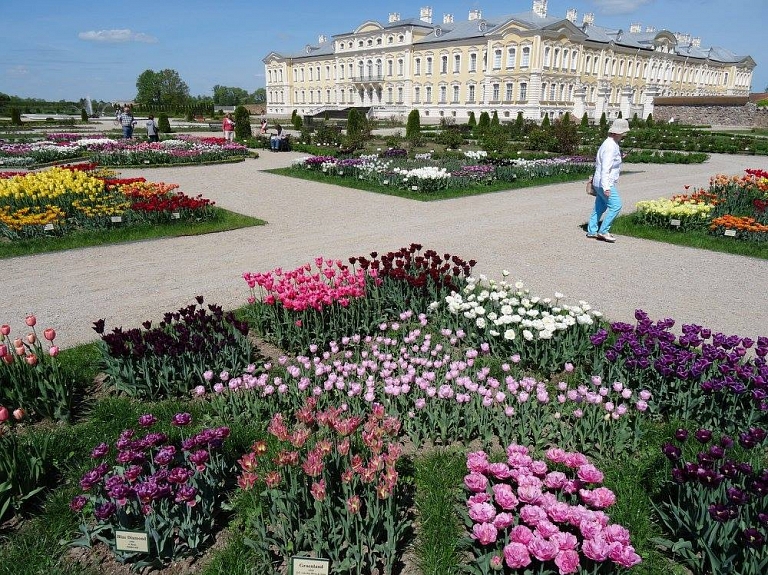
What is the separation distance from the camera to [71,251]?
8.19m

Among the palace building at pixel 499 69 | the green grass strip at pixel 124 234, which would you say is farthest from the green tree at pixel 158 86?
the green grass strip at pixel 124 234

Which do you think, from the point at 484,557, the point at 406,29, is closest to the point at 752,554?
the point at 484,557

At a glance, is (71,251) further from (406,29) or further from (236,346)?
(406,29)

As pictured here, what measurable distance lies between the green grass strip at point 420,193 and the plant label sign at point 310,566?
10435 millimetres

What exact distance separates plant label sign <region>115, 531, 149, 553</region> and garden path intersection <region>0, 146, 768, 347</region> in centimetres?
317

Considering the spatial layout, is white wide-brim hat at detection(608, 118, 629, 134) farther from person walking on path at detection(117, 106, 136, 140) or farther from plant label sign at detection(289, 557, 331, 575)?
person walking on path at detection(117, 106, 136, 140)

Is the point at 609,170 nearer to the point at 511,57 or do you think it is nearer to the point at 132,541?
the point at 132,541

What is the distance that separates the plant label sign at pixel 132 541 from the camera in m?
2.49

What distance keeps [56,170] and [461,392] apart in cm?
1110

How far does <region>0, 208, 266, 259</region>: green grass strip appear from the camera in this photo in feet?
26.7

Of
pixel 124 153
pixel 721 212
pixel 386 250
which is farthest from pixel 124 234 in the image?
pixel 124 153

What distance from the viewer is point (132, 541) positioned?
250cm

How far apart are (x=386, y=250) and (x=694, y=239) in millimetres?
5163

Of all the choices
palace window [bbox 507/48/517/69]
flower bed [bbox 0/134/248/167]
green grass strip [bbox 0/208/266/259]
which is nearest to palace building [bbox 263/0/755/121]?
palace window [bbox 507/48/517/69]
